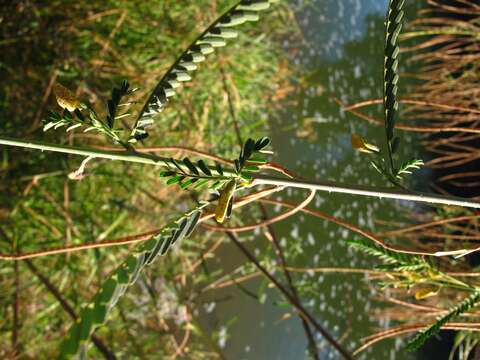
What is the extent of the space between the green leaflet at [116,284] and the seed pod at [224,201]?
0.01m

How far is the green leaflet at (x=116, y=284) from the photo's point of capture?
0.15 meters

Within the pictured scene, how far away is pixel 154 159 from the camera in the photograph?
198mm

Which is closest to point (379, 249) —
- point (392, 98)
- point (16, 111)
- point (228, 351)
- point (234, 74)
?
point (392, 98)

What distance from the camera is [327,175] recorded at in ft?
6.29

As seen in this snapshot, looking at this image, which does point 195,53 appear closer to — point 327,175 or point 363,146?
point 363,146

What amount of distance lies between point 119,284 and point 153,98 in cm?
9

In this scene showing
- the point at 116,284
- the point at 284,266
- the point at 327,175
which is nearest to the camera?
the point at 116,284

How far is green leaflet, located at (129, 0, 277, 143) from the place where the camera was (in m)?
0.20

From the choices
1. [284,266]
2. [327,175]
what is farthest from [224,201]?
[327,175]

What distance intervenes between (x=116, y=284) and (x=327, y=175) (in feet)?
5.84

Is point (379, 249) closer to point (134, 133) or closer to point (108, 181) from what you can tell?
point (134, 133)

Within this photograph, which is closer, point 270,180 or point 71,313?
point 270,180

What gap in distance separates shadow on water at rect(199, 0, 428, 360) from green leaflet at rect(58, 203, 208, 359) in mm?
1543

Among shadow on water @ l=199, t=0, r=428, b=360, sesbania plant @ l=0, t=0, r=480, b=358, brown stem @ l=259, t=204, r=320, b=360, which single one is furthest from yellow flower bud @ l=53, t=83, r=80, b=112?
shadow on water @ l=199, t=0, r=428, b=360
